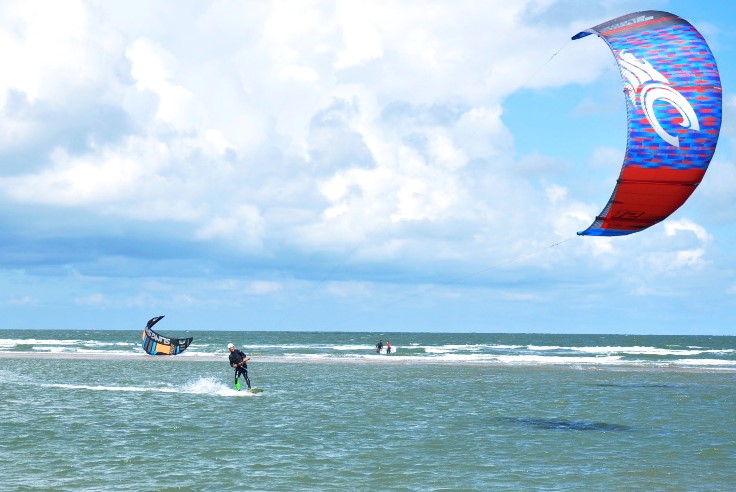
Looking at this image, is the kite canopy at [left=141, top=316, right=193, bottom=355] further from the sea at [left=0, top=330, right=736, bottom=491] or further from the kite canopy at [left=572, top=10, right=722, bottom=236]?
the kite canopy at [left=572, top=10, right=722, bottom=236]

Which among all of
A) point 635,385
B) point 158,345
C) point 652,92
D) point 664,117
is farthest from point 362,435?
point 158,345

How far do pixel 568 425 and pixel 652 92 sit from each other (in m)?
10.3

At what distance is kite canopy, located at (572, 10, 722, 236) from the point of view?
53.8 feet

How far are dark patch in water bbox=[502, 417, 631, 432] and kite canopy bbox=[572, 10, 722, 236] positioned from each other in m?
7.50

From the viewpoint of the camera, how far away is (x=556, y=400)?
29703 millimetres

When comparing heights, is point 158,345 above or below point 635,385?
above

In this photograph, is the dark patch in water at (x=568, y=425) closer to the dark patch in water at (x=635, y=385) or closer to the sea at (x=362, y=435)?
the sea at (x=362, y=435)

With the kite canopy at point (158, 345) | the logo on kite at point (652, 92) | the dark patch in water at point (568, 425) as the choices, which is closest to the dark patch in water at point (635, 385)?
the dark patch in water at point (568, 425)

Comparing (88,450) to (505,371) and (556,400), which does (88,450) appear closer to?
(556,400)

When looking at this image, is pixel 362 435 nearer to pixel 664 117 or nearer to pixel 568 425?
pixel 568 425

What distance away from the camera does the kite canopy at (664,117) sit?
53.8 feet

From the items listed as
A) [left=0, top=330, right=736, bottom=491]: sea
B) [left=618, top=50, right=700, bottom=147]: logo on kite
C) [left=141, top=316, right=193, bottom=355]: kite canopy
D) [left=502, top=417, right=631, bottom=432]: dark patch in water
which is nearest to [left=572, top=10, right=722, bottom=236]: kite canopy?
[left=618, top=50, right=700, bottom=147]: logo on kite

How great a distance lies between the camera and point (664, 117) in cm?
1648

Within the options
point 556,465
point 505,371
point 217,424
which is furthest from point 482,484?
point 505,371
